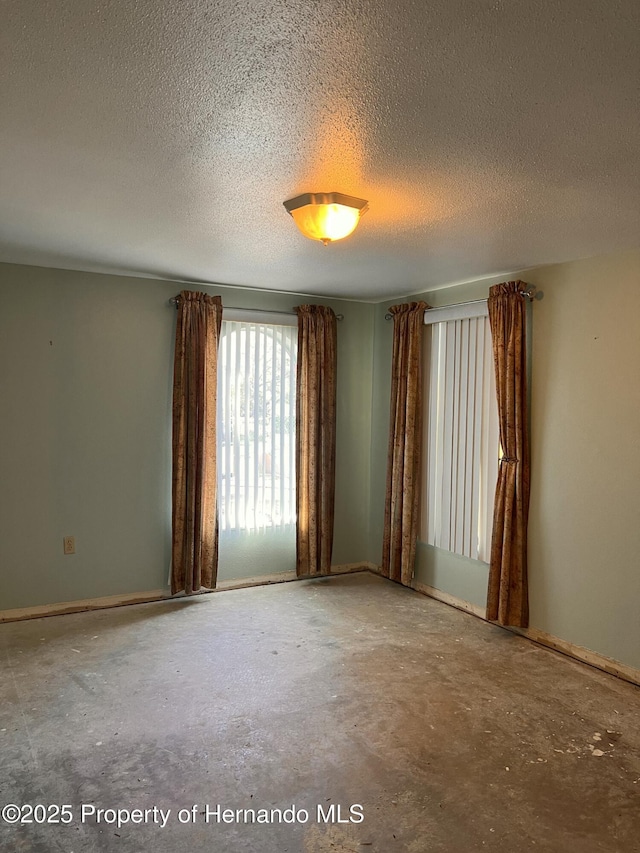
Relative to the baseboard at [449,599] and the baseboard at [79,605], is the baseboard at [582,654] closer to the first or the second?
the baseboard at [449,599]

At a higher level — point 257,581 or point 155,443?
point 155,443

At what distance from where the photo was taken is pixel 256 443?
Result: 5043 millimetres

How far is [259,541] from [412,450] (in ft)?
4.75

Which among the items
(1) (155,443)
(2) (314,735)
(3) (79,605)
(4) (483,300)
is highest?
(4) (483,300)

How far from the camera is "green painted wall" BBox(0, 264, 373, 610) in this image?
4223 millimetres

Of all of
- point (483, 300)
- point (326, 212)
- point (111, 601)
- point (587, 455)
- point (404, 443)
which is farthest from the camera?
point (404, 443)

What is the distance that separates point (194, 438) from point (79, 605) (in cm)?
142

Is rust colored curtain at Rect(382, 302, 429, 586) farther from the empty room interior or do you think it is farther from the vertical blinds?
the vertical blinds

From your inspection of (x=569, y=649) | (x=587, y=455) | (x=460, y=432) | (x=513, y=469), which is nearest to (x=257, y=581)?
(x=460, y=432)

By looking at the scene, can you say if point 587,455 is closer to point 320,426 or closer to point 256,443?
point 320,426

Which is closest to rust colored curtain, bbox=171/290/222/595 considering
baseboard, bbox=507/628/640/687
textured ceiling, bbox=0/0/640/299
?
textured ceiling, bbox=0/0/640/299

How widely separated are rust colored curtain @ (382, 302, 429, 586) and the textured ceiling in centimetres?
153

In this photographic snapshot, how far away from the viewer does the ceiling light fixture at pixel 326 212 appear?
8.59 ft

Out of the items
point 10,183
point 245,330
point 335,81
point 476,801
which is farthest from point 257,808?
point 245,330
